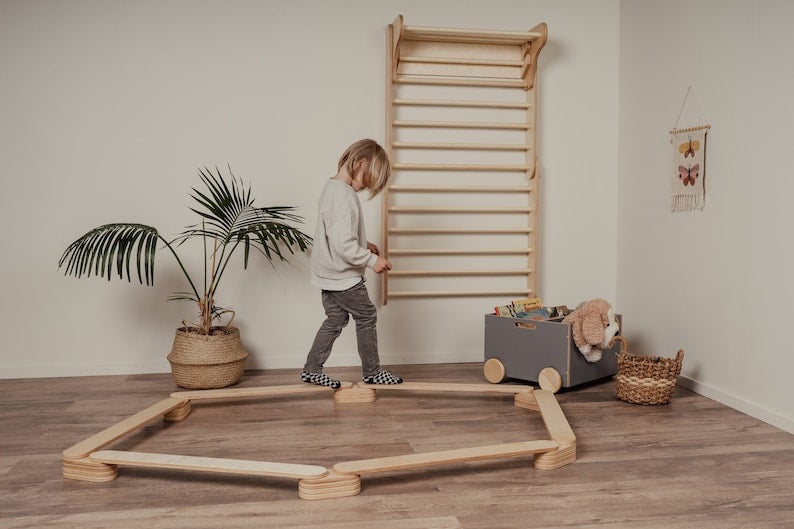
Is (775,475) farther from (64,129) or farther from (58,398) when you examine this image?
(64,129)

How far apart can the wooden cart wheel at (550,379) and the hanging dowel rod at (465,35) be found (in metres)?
1.87

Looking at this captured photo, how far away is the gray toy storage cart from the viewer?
10.9 feet

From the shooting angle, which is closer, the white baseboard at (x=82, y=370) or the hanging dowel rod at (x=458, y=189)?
the white baseboard at (x=82, y=370)

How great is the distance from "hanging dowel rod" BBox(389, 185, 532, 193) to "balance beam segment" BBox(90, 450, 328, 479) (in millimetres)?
2183

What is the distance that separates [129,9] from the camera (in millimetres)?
3762

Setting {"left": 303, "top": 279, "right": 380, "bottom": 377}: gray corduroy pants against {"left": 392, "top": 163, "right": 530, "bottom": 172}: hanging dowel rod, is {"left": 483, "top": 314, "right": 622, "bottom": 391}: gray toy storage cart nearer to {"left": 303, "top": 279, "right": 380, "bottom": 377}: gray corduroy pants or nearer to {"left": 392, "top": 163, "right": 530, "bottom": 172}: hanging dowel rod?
{"left": 303, "top": 279, "right": 380, "bottom": 377}: gray corduroy pants

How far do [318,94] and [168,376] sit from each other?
180 cm

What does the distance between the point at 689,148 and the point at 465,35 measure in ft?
4.46

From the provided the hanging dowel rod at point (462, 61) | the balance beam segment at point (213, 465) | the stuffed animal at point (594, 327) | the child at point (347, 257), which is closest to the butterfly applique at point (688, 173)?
the stuffed animal at point (594, 327)

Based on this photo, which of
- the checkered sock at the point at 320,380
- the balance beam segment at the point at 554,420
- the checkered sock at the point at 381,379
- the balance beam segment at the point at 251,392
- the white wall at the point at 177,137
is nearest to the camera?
the balance beam segment at the point at 554,420

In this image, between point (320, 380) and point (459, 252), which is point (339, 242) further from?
point (459, 252)

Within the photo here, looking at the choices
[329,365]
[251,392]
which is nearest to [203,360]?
[251,392]

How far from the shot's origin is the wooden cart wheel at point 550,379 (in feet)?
10.8

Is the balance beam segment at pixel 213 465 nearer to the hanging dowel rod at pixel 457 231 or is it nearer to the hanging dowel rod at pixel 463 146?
the hanging dowel rod at pixel 457 231
